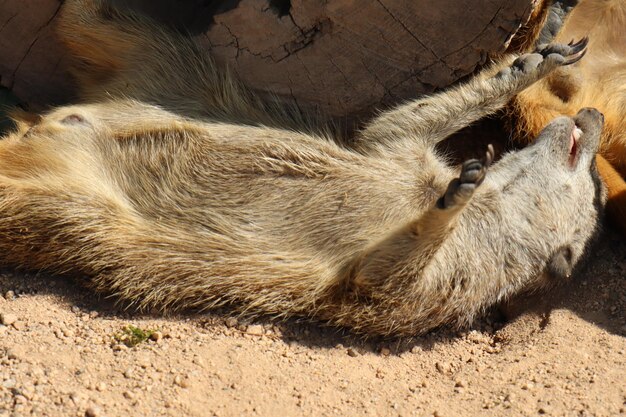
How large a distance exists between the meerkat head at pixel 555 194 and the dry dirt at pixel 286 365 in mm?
296

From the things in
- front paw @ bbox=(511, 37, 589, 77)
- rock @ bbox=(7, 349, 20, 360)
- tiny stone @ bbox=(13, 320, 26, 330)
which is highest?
front paw @ bbox=(511, 37, 589, 77)

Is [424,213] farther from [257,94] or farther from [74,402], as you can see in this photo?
[74,402]

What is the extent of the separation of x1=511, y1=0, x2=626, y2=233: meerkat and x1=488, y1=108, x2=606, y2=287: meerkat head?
290mm

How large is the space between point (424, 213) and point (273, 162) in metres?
0.90

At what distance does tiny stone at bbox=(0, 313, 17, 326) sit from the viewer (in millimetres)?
3725

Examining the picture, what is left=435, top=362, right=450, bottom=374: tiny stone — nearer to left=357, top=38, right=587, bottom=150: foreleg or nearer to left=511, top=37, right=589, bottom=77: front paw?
left=357, top=38, right=587, bottom=150: foreleg

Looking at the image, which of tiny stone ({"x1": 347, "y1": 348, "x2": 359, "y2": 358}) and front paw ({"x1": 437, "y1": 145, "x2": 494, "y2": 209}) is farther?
tiny stone ({"x1": 347, "y1": 348, "x2": 359, "y2": 358})

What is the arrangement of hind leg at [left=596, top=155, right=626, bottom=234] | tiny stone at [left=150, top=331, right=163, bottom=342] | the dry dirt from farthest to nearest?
hind leg at [left=596, top=155, right=626, bottom=234] → tiny stone at [left=150, top=331, right=163, bottom=342] → the dry dirt

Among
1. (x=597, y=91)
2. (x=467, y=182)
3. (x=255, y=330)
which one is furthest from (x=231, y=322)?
(x=597, y=91)

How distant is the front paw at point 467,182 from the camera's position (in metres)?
3.63

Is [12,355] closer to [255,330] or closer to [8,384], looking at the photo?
[8,384]

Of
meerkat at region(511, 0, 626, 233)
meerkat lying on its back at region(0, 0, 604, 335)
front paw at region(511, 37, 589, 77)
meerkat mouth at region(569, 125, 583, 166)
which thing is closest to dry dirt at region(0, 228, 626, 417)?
meerkat lying on its back at region(0, 0, 604, 335)

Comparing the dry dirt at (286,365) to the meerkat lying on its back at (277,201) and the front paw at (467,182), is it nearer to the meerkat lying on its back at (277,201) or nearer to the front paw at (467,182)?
the meerkat lying on its back at (277,201)

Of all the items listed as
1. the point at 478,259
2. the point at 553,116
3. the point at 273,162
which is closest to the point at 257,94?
the point at 273,162
